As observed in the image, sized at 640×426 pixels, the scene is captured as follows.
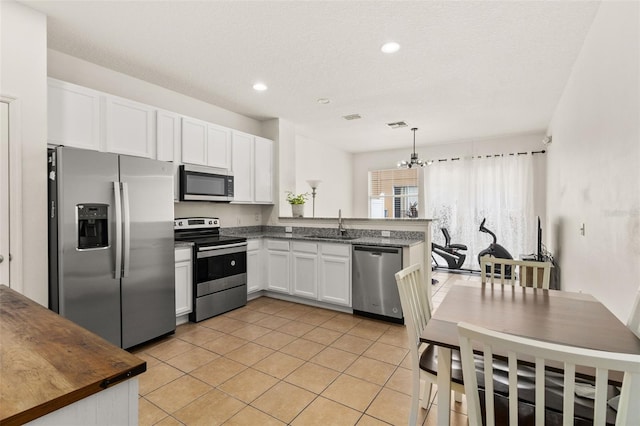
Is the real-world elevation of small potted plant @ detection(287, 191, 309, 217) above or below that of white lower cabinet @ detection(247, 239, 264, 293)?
above

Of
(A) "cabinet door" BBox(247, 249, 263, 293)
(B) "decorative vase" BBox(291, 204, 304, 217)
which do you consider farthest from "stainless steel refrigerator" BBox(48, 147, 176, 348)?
(B) "decorative vase" BBox(291, 204, 304, 217)

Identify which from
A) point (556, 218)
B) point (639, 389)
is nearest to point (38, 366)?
point (639, 389)

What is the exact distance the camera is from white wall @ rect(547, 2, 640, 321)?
1.76 meters

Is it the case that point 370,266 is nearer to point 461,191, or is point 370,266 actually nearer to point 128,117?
point 128,117

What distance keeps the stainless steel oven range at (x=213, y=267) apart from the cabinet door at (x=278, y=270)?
0.44 meters

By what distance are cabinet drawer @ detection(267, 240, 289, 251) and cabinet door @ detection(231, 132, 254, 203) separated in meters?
0.67

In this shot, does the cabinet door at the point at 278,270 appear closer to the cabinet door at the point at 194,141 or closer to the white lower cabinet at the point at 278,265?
the white lower cabinet at the point at 278,265

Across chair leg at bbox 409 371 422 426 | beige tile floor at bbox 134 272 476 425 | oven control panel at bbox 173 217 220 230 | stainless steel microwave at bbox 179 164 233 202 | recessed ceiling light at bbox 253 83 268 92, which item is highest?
recessed ceiling light at bbox 253 83 268 92

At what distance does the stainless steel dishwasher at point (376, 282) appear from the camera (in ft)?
11.6

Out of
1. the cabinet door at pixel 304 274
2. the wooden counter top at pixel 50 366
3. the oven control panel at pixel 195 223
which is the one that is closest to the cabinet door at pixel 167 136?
the oven control panel at pixel 195 223

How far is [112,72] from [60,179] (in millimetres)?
1549

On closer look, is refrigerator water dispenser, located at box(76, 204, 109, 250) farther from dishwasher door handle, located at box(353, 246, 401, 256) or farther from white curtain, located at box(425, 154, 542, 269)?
white curtain, located at box(425, 154, 542, 269)

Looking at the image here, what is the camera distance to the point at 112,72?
3352 millimetres

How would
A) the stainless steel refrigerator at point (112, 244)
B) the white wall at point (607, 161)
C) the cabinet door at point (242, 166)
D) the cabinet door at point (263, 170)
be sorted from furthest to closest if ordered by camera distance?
the cabinet door at point (263, 170) → the cabinet door at point (242, 166) → the stainless steel refrigerator at point (112, 244) → the white wall at point (607, 161)
